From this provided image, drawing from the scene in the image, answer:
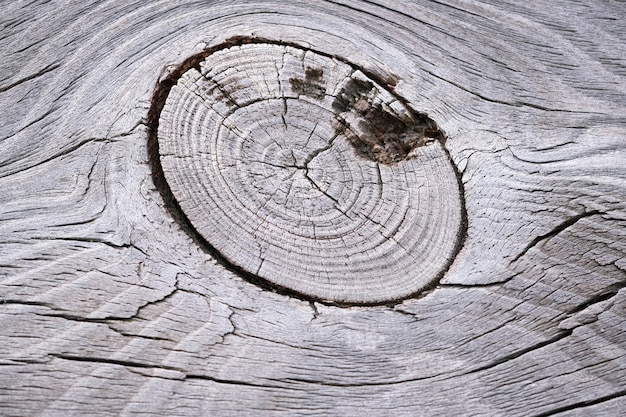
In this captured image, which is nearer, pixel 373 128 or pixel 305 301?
pixel 305 301

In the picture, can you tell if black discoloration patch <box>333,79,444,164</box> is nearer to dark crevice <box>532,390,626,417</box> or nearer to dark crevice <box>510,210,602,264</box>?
dark crevice <box>510,210,602,264</box>

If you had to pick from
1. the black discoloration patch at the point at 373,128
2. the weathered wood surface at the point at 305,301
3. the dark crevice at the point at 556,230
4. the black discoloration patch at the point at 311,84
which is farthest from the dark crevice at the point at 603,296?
the black discoloration patch at the point at 311,84

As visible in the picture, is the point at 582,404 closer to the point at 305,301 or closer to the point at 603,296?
the point at 603,296

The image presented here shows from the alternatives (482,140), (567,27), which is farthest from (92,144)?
(567,27)

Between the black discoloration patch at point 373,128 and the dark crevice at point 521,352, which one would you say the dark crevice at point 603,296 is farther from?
the black discoloration patch at point 373,128

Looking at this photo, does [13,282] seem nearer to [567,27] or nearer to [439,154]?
[439,154]

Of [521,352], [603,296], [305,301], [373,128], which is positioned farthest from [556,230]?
[305,301]
